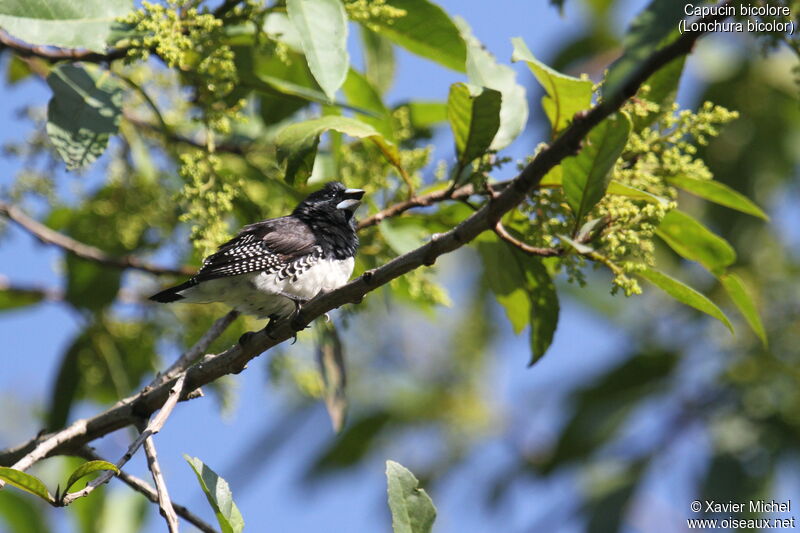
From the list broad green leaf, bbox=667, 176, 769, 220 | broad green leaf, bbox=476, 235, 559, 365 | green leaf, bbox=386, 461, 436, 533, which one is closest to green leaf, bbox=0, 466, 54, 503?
green leaf, bbox=386, 461, 436, 533

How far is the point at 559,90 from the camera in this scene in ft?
9.14

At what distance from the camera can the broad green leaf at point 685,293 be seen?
2.78 metres

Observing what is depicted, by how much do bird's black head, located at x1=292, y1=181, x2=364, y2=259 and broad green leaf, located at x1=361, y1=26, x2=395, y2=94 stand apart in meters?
0.69

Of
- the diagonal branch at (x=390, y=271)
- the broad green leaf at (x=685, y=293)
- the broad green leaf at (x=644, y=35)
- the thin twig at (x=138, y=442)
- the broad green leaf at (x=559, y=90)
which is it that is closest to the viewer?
the broad green leaf at (x=644, y=35)

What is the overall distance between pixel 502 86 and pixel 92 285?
7.33 feet

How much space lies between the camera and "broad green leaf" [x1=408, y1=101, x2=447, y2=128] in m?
4.10

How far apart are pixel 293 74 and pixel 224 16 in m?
0.96

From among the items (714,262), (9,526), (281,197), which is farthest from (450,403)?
(714,262)

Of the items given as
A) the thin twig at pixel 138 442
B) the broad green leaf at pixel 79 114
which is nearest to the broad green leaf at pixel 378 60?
the broad green leaf at pixel 79 114

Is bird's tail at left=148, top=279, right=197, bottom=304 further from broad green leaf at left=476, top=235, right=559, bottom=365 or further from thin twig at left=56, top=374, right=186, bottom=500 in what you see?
broad green leaf at left=476, top=235, right=559, bottom=365

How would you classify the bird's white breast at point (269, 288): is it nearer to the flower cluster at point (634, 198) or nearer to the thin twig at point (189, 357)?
the thin twig at point (189, 357)

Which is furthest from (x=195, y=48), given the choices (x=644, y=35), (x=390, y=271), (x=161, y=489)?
(x=644, y=35)

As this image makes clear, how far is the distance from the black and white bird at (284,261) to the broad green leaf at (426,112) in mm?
518

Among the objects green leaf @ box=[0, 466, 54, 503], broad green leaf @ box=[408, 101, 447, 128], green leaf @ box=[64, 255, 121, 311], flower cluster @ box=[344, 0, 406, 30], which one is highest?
flower cluster @ box=[344, 0, 406, 30]
